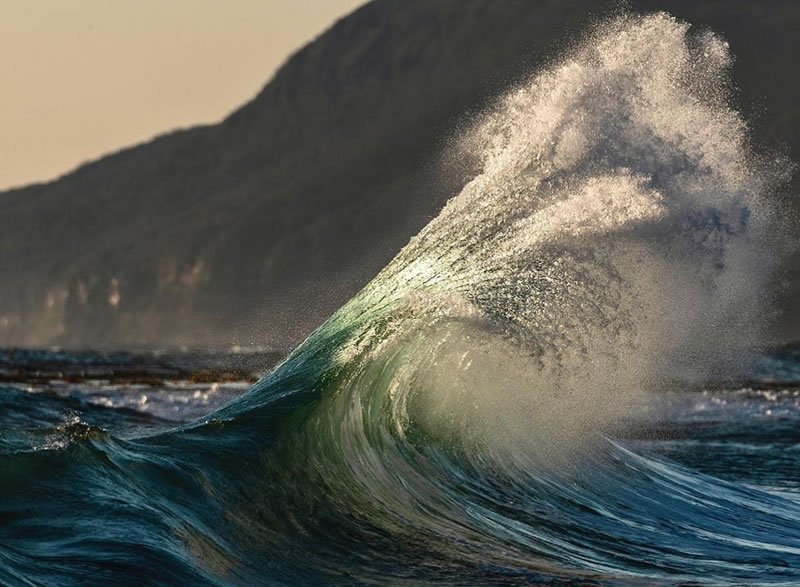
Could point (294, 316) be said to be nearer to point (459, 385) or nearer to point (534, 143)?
point (534, 143)

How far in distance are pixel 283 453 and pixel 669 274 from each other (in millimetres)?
6940

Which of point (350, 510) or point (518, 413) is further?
point (518, 413)

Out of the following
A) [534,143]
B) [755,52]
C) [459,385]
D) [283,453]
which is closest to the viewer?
[283,453]

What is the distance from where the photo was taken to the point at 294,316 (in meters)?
27.3

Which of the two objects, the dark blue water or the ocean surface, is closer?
the dark blue water

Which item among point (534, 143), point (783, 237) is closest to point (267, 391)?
point (534, 143)

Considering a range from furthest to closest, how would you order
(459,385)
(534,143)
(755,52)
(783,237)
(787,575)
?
(755,52) → (783,237) → (534,143) → (459,385) → (787,575)

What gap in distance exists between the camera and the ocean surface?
11.1 metres

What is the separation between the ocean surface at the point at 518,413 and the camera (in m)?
11.1

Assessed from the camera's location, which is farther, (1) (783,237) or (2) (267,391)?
(1) (783,237)

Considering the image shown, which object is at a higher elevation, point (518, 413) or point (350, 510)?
point (518, 413)

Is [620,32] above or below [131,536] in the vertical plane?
above

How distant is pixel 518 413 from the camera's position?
16.2 metres

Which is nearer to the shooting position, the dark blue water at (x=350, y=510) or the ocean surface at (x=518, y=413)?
the dark blue water at (x=350, y=510)
